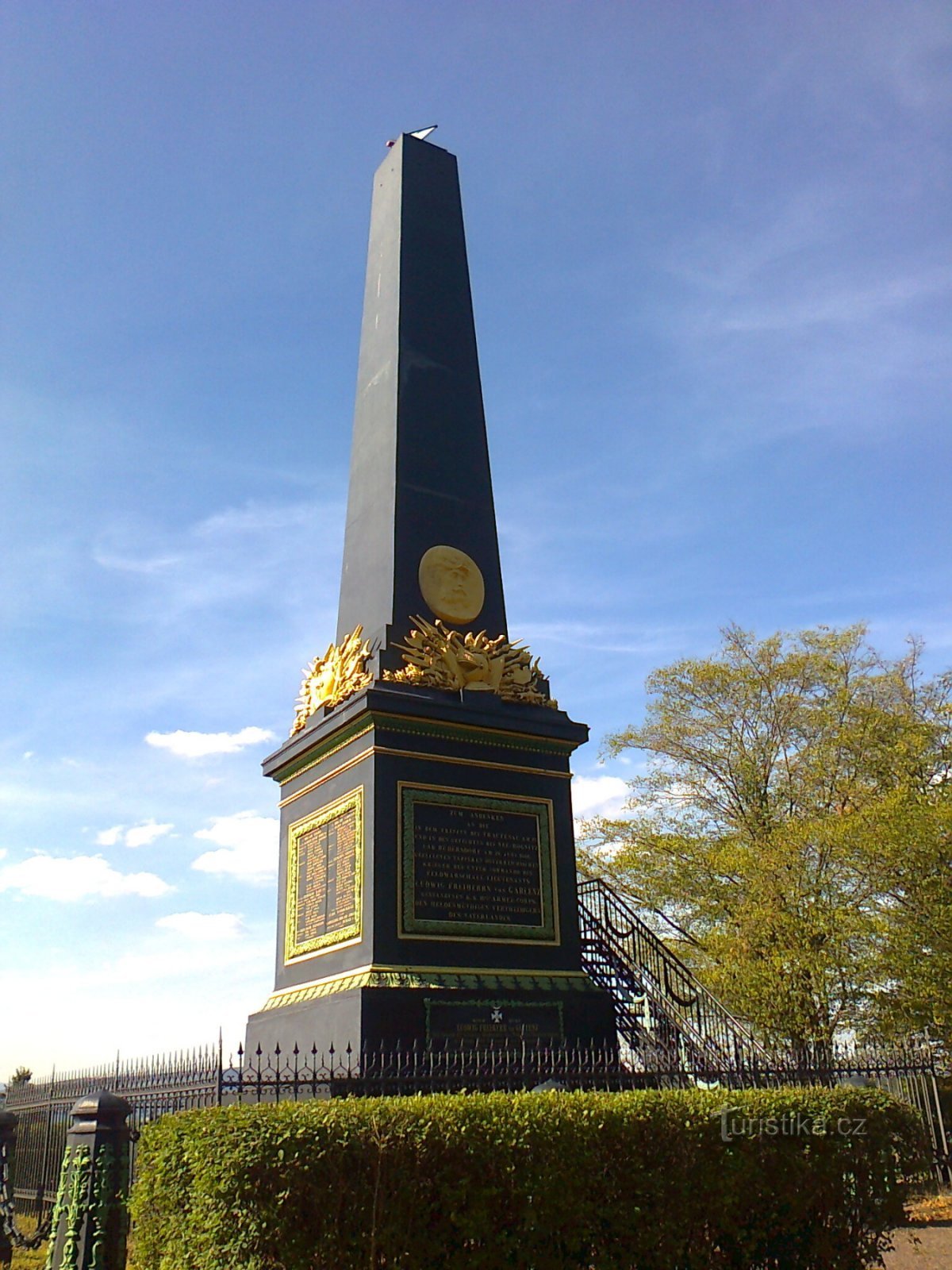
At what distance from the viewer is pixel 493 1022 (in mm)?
10906

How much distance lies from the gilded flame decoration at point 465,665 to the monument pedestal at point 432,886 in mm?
A: 199

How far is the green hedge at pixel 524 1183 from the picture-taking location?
5.89 m

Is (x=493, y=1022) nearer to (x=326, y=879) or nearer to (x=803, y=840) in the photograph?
(x=326, y=879)

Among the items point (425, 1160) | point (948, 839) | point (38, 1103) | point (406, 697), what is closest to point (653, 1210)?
point (425, 1160)

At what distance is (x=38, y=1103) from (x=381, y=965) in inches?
257

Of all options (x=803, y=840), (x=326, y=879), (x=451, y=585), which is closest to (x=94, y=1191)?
(x=326, y=879)

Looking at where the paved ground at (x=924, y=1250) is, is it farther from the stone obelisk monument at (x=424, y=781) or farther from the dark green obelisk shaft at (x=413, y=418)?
the dark green obelisk shaft at (x=413, y=418)

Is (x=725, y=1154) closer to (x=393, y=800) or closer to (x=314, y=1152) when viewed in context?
(x=314, y=1152)

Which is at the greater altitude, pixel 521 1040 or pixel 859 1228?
pixel 521 1040

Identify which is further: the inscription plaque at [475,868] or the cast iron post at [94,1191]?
the inscription plaque at [475,868]

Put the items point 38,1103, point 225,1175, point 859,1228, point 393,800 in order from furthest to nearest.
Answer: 1. point 38,1103
2. point 393,800
3. point 859,1228
4. point 225,1175

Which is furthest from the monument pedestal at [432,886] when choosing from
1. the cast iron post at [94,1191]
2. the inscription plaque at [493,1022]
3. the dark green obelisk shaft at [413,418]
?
the cast iron post at [94,1191]

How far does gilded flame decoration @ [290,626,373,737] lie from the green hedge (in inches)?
248

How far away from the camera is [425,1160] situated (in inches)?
245
